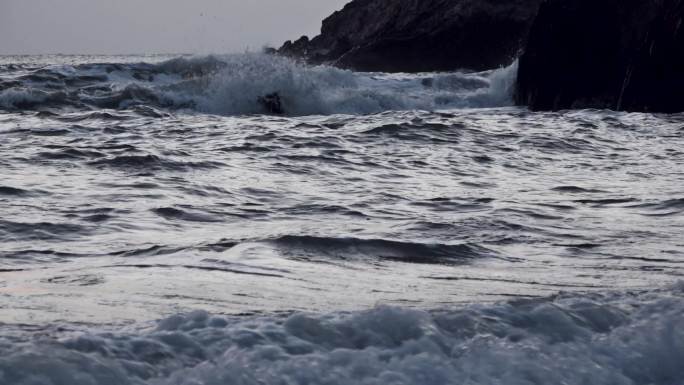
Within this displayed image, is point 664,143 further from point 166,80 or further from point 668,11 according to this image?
point 166,80

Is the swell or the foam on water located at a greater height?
the foam on water

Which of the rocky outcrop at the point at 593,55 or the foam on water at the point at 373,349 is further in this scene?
the rocky outcrop at the point at 593,55

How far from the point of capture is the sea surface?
2895mm

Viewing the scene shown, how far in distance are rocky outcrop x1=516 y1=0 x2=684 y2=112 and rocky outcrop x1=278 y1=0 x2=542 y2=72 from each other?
49.5 feet

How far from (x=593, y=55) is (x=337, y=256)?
15.6 m

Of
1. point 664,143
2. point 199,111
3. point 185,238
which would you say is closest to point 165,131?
point 199,111

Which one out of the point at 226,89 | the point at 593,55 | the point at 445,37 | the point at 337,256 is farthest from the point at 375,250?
the point at 445,37

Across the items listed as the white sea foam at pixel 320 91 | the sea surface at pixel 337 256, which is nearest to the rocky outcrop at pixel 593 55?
the white sea foam at pixel 320 91

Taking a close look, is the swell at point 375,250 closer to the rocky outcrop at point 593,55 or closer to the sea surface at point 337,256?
the sea surface at point 337,256

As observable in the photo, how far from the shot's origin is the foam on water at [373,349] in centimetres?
271

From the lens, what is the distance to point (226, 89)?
56.4 ft

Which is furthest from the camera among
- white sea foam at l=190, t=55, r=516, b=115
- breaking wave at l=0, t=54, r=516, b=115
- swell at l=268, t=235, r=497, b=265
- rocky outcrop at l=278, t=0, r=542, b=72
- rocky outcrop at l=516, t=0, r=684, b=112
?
rocky outcrop at l=278, t=0, r=542, b=72

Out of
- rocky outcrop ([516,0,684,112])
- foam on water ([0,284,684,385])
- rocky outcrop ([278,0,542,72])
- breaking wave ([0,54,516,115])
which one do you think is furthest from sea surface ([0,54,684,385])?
rocky outcrop ([278,0,542,72])

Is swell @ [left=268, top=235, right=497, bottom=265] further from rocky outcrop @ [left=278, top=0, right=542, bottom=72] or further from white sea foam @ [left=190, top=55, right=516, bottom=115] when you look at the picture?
rocky outcrop @ [left=278, top=0, right=542, bottom=72]
